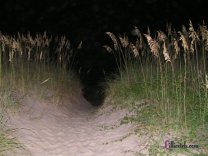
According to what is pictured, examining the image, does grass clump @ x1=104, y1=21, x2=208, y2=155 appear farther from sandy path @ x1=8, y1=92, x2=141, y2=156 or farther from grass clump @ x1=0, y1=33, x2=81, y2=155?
grass clump @ x1=0, y1=33, x2=81, y2=155

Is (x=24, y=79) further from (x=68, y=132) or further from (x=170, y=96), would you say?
(x=170, y=96)

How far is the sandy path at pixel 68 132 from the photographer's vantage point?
5035 mm

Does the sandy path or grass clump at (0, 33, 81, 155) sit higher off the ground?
grass clump at (0, 33, 81, 155)

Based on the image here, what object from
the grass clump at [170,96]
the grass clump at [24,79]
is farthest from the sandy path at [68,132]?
the grass clump at [170,96]

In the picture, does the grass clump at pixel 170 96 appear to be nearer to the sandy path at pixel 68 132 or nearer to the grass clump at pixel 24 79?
the sandy path at pixel 68 132

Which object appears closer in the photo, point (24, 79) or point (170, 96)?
point (170, 96)

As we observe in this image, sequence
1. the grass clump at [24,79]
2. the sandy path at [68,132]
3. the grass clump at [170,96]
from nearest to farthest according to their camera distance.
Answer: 1. the grass clump at [170,96]
2. the sandy path at [68,132]
3. the grass clump at [24,79]

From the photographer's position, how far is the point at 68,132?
6223 mm

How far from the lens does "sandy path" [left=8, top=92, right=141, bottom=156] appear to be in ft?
16.5

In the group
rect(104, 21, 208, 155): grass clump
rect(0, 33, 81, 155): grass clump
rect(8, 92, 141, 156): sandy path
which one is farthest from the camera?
rect(0, 33, 81, 155): grass clump

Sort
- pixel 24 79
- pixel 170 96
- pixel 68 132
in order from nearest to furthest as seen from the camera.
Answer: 1. pixel 170 96
2. pixel 68 132
3. pixel 24 79

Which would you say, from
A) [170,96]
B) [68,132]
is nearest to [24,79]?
[68,132]

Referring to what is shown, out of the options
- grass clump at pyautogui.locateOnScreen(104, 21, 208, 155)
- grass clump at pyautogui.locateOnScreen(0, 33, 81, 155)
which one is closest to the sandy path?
grass clump at pyautogui.locateOnScreen(0, 33, 81, 155)

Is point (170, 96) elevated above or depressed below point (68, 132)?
above
